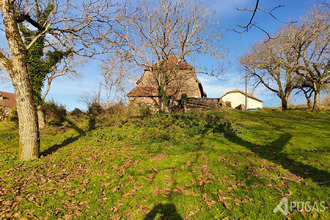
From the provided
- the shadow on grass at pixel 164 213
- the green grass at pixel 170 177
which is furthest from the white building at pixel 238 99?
the shadow on grass at pixel 164 213

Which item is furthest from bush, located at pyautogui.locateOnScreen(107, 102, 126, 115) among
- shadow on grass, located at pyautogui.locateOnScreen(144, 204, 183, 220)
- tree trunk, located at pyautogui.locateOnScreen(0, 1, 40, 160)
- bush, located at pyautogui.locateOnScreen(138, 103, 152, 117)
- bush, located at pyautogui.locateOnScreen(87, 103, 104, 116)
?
shadow on grass, located at pyautogui.locateOnScreen(144, 204, 183, 220)

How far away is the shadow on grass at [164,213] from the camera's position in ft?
12.2

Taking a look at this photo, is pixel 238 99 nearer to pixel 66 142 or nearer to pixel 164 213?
pixel 66 142

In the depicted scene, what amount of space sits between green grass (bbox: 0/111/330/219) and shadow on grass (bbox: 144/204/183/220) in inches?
0.9

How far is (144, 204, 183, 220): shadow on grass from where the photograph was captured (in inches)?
146

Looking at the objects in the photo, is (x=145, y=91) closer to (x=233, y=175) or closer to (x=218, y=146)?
(x=218, y=146)

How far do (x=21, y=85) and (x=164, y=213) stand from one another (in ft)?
23.5

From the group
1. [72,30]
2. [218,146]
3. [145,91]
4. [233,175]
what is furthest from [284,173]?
[145,91]

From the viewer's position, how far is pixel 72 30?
844cm

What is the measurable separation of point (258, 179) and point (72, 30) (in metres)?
10.4

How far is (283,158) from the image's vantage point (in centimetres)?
643

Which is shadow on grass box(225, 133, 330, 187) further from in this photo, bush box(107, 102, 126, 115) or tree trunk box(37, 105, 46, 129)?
tree trunk box(37, 105, 46, 129)

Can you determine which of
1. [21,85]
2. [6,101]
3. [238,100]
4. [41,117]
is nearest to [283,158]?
[21,85]

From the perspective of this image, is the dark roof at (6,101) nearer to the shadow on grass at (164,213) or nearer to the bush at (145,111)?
the bush at (145,111)
